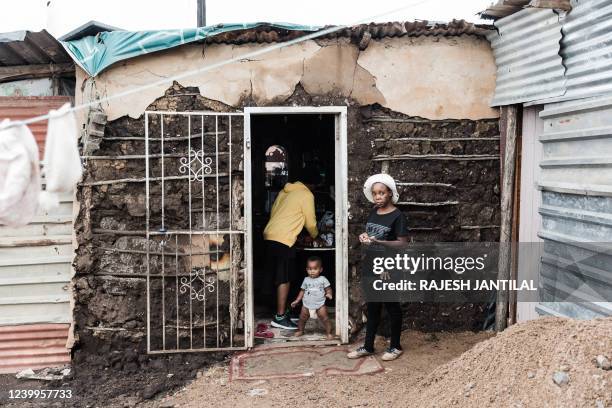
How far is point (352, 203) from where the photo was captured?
17.8 ft

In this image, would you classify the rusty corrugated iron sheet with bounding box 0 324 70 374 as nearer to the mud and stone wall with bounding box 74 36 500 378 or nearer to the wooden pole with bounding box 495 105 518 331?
the mud and stone wall with bounding box 74 36 500 378

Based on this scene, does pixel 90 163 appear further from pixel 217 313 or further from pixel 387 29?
pixel 387 29

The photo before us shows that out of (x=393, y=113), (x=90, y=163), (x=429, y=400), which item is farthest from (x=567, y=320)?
(x=90, y=163)

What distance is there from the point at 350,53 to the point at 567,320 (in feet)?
10.1

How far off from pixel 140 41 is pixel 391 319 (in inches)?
133

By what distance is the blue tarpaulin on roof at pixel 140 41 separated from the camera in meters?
5.02

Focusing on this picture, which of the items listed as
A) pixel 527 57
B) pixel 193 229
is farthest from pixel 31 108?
pixel 527 57

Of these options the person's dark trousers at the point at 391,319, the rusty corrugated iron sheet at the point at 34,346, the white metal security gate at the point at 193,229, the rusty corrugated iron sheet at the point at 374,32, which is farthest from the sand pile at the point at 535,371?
the rusty corrugated iron sheet at the point at 34,346

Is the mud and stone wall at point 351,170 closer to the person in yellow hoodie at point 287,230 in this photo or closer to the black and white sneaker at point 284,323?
the person in yellow hoodie at point 287,230

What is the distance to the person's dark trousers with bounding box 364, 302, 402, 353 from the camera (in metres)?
4.84

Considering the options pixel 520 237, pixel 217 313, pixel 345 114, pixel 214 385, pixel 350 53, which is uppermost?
pixel 350 53

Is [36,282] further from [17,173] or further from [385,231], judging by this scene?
[385,231]

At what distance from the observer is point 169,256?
5.29m

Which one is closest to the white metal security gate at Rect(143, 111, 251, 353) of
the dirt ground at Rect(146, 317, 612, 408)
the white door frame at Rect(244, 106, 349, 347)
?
the white door frame at Rect(244, 106, 349, 347)
